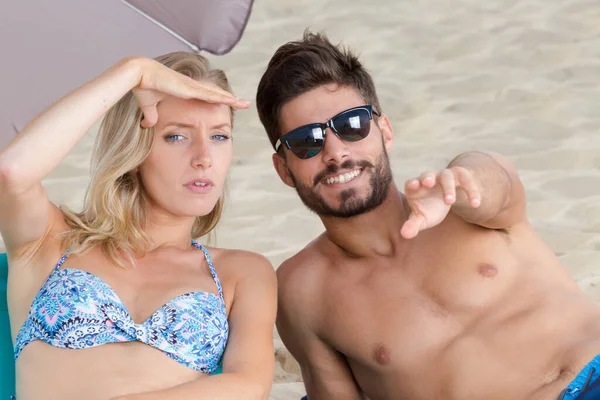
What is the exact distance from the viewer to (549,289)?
307cm

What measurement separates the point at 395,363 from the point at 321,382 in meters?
0.34

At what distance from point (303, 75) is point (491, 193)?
2.64ft

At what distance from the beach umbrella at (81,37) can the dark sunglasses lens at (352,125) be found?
2.71 ft

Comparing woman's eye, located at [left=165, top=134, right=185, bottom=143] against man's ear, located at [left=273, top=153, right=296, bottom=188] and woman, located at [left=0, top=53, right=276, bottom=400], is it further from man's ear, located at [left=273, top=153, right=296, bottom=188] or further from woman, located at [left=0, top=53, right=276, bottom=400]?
man's ear, located at [left=273, top=153, right=296, bottom=188]

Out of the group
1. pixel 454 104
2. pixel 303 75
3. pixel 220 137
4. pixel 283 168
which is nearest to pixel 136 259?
pixel 220 137

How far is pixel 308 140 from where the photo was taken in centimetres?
315

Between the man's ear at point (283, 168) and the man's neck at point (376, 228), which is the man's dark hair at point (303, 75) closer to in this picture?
the man's ear at point (283, 168)

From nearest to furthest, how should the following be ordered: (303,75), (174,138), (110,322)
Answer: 1. (110,322)
2. (174,138)
3. (303,75)

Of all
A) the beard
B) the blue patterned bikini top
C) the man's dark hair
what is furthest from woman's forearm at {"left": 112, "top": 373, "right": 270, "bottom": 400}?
the man's dark hair

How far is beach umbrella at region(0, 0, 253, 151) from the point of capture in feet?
11.6

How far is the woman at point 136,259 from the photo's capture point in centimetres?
279

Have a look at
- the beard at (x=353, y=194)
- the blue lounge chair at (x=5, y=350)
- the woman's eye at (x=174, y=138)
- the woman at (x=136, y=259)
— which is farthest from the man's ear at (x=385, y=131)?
the blue lounge chair at (x=5, y=350)

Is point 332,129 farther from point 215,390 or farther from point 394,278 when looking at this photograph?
point 215,390

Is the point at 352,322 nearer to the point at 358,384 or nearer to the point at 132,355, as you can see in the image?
the point at 358,384
